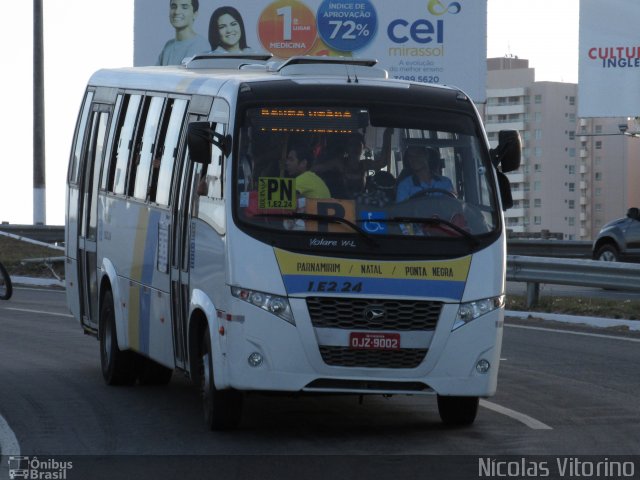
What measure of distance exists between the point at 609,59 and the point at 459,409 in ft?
110

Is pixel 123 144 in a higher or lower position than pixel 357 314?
higher

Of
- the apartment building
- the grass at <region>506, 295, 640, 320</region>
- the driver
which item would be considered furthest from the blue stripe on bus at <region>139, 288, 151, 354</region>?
the apartment building

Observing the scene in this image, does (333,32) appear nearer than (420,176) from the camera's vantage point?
No

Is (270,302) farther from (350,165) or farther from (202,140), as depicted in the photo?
(202,140)

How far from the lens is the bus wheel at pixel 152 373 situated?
1471 centimetres

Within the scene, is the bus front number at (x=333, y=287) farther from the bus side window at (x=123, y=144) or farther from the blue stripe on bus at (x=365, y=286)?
the bus side window at (x=123, y=144)

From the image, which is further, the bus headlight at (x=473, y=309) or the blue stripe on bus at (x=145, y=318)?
the blue stripe on bus at (x=145, y=318)

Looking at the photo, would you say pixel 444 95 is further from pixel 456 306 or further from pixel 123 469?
pixel 123 469

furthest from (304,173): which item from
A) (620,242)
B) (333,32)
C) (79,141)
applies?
(333,32)

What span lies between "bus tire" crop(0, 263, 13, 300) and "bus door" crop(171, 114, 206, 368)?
450 inches

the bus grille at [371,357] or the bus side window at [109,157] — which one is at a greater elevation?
the bus side window at [109,157]

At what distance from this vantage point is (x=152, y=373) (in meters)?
14.8

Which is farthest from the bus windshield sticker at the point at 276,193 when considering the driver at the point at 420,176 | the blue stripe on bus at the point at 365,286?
the driver at the point at 420,176

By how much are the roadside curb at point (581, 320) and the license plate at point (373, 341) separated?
9.93 m
